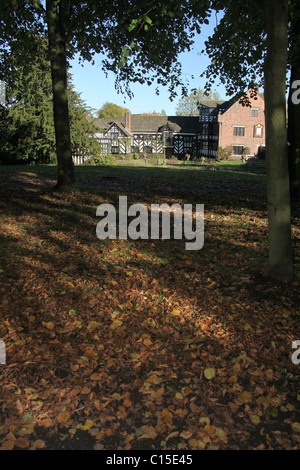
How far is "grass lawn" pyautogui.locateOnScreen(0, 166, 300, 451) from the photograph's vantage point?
126 inches

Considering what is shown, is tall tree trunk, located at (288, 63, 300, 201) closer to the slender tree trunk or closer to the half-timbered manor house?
the slender tree trunk

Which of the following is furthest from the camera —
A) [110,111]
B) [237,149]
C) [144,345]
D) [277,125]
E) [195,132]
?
[110,111]

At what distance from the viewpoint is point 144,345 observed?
4.38 meters

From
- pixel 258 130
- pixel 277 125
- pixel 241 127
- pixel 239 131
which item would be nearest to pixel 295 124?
pixel 277 125

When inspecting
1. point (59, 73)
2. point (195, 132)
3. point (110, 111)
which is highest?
point (110, 111)

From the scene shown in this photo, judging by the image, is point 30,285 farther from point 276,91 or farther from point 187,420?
point 276,91

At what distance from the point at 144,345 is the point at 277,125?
11.7 feet

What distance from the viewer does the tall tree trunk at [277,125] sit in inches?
183

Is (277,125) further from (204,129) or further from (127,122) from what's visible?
(127,122)

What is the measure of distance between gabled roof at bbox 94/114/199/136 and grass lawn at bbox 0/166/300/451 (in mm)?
58553

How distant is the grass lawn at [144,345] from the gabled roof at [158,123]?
58.6 m

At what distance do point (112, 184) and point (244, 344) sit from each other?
466 inches

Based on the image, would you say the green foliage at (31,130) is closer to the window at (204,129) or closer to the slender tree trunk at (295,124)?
the slender tree trunk at (295,124)

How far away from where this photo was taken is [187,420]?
10.8ft
